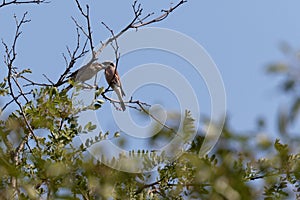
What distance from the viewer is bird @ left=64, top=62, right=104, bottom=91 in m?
2.82

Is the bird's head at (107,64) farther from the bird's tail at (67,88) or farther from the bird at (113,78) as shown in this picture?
the bird's tail at (67,88)

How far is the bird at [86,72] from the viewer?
2.82 m

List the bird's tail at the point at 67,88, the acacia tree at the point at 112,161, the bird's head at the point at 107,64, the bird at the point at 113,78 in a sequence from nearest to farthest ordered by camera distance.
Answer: the acacia tree at the point at 112,161, the bird's tail at the point at 67,88, the bird at the point at 113,78, the bird's head at the point at 107,64

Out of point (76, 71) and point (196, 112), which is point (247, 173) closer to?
point (196, 112)

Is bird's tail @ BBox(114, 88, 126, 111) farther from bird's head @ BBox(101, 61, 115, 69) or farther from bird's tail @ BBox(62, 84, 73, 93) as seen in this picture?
bird's tail @ BBox(62, 84, 73, 93)

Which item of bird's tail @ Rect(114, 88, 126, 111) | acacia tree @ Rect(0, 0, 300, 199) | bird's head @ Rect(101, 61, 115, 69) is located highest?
bird's head @ Rect(101, 61, 115, 69)

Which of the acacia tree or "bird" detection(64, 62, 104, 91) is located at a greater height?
"bird" detection(64, 62, 104, 91)

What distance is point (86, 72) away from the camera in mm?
2963

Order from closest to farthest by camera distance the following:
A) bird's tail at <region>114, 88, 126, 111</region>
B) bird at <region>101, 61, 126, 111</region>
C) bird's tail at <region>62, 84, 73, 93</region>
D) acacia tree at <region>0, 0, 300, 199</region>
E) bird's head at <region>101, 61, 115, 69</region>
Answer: acacia tree at <region>0, 0, 300, 199</region>, bird's tail at <region>62, 84, 73, 93</region>, bird's tail at <region>114, 88, 126, 111</region>, bird at <region>101, 61, 126, 111</region>, bird's head at <region>101, 61, 115, 69</region>

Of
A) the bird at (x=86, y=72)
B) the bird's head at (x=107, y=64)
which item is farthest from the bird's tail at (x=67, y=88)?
the bird's head at (x=107, y=64)

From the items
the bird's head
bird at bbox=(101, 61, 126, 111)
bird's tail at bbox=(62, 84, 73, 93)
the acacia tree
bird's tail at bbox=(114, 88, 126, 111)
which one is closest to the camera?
the acacia tree

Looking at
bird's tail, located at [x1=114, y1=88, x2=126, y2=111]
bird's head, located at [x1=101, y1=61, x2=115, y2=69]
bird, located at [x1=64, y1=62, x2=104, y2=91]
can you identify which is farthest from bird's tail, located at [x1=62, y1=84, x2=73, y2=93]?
bird's head, located at [x1=101, y1=61, x2=115, y2=69]

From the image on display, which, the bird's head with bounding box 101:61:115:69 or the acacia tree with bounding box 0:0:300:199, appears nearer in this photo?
the acacia tree with bounding box 0:0:300:199

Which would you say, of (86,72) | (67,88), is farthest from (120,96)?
(67,88)
